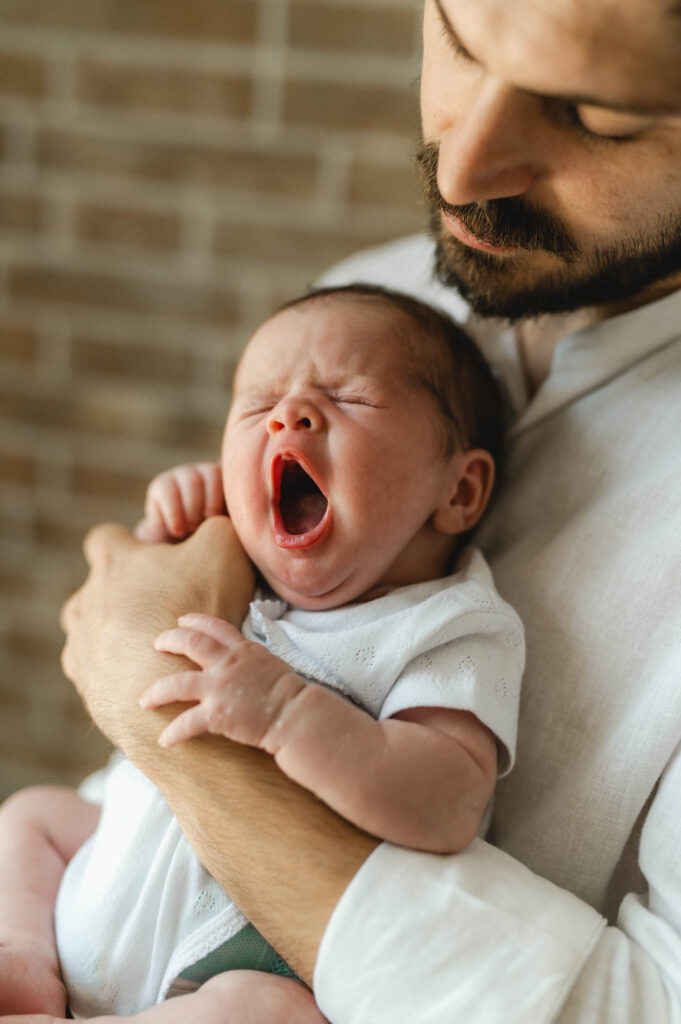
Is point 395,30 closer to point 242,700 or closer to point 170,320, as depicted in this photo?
point 170,320

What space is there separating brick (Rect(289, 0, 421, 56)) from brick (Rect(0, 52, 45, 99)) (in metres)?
0.49

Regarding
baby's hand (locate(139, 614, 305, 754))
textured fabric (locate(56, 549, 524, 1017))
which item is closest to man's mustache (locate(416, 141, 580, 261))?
textured fabric (locate(56, 549, 524, 1017))

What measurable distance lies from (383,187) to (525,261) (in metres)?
0.82

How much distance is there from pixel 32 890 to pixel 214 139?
1.31 meters

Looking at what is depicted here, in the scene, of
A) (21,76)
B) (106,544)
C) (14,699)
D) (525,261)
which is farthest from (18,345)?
(525,261)

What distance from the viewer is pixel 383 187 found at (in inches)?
66.7

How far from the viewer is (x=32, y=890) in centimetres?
92

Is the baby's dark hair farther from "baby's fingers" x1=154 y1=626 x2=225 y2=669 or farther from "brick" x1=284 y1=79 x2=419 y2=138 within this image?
"brick" x1=284 y1=79 x2=419 y2=138

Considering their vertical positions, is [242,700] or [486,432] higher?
[486,432]

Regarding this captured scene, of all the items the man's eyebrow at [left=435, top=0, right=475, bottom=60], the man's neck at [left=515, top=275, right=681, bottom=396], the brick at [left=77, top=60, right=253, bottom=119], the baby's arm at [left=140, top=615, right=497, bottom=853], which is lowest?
the baby's arm at [left=140, top=615, right=497, bottom=853]

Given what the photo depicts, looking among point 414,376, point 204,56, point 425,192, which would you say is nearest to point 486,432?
point 414,376

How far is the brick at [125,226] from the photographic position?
70.7 inches

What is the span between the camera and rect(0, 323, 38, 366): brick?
76.1 inches

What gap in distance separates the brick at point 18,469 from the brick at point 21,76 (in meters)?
0.71
